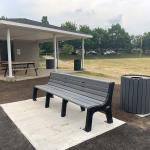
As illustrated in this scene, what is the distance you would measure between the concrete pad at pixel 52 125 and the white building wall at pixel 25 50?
39.2 feet

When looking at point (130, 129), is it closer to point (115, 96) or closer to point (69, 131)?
point (69, 131)

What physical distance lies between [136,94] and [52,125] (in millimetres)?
1934

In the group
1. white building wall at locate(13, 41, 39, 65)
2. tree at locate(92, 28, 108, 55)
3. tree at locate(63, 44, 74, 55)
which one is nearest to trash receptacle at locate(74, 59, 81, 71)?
white building wall at locate(13, 41, 39, 65)

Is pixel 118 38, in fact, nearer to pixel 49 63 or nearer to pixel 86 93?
pixel 49 63

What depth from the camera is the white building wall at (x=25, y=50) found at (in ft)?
54.7

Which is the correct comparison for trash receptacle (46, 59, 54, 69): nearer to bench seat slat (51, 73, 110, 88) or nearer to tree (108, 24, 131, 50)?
bench seat slat (51, 73, 110, 88)

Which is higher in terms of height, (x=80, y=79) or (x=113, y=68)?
(x=80, y=79)

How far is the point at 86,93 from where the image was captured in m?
4.32

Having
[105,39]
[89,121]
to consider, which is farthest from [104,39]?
[89,121]

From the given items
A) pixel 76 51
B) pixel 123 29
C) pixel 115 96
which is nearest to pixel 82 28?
pixel 76 51

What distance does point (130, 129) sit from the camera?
12.5 ft

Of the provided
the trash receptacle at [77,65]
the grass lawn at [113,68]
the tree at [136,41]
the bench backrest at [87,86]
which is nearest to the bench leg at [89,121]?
the bench backrest at [87,86]

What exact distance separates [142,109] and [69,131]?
185 centimetres

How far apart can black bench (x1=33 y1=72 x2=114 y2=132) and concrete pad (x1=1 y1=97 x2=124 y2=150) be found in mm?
190
